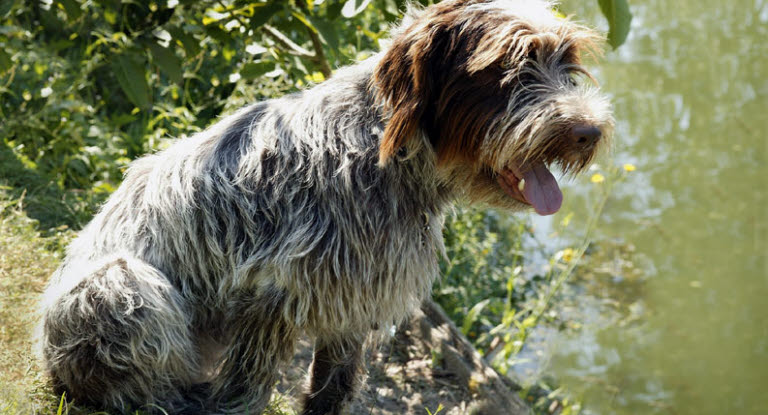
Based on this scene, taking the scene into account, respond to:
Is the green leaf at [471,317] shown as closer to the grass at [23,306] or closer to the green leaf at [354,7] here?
the grass at [23,306]

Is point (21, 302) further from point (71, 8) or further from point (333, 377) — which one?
point (333, 377)

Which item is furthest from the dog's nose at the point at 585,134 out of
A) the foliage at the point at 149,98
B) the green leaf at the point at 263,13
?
the green leaf at the point at 263,13

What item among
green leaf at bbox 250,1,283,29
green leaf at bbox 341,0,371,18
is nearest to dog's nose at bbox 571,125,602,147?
green leaf at bbox 341,0,371,18

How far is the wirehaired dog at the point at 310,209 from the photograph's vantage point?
2.92m

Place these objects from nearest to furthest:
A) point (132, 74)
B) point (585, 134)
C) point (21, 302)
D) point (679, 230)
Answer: point (585, 134), point (21, 302), point (132, 74), point (679, 230)

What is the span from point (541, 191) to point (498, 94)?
420 mm

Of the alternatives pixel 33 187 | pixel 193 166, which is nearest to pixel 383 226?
pixel 193 166

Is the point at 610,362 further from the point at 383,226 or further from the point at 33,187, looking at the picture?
the point at 33,187

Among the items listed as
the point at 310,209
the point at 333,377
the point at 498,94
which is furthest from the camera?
the point at 333,377

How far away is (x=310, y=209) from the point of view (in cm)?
316

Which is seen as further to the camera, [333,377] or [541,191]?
[333,377]

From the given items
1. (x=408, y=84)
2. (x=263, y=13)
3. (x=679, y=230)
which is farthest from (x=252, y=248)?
(x=679, y=230)

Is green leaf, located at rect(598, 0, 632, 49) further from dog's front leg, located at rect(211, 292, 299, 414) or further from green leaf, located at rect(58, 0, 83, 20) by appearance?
green leaf, located at rect(58, 0, 83, 20)

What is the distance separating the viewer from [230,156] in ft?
10.8
